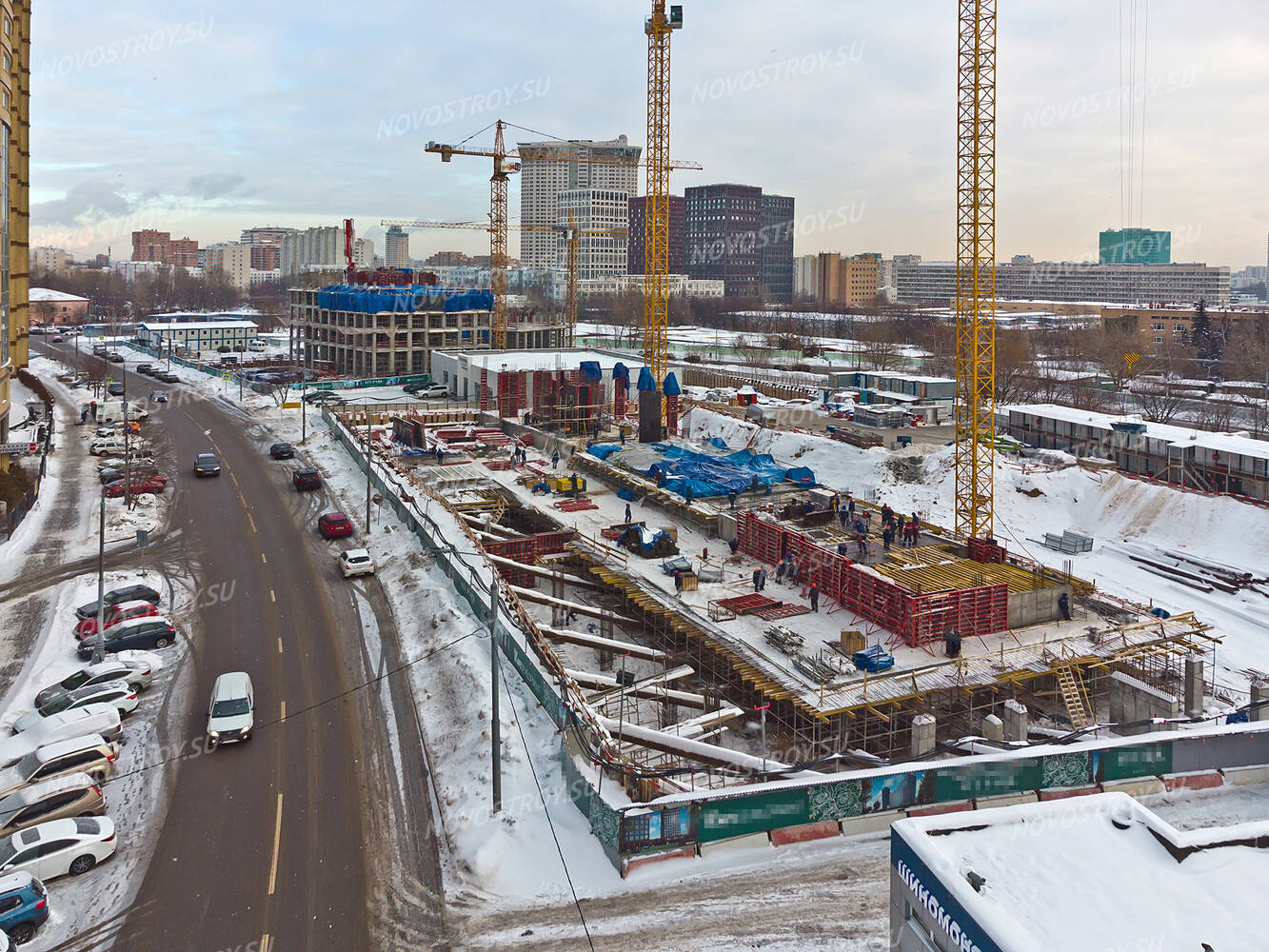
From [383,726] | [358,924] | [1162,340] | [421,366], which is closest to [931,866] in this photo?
[358,924]

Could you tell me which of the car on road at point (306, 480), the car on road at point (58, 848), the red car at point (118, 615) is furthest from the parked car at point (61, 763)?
the car on road at point (306, 480)

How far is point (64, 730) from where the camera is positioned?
1831 centimetres

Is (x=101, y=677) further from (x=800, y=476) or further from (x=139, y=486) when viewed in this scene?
(x=800, y=476)

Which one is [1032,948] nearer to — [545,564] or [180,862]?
[180,862]

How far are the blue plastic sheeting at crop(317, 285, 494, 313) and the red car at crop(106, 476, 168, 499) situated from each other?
36495 millimetres

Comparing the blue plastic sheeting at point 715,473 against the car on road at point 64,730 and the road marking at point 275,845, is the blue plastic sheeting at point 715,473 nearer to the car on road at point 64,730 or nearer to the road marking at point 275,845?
the car on road at point 64,730

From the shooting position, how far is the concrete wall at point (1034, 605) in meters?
24.3

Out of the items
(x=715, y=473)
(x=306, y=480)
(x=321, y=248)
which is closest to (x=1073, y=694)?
(x=715, y=473)

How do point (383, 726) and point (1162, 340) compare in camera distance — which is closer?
point (383, 726)

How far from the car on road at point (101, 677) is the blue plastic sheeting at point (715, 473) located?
19.2 metres

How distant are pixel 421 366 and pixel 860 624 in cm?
5928

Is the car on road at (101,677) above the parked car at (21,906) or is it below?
above

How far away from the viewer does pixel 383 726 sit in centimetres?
1962

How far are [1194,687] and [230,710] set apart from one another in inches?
809
